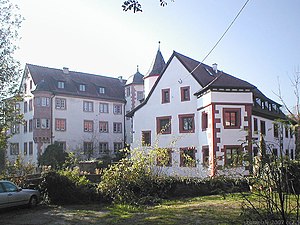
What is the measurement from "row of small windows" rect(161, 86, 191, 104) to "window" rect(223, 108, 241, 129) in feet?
16.0

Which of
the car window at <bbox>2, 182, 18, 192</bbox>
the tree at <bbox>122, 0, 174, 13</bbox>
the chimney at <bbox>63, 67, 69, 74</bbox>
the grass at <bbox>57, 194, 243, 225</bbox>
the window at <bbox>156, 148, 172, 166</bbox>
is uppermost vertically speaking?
the chimney at <bbox>63, 67, 69, 74</bbox>

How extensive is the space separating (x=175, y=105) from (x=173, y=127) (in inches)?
81.2

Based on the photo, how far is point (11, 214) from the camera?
46.2ft

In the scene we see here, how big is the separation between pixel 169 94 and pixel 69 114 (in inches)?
786

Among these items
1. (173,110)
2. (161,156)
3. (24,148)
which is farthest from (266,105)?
(24,148)

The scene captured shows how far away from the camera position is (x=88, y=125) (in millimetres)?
50781

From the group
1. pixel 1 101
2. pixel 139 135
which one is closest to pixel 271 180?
pixel 1 101

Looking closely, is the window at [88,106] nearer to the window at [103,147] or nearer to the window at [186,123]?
the window at [103,147]

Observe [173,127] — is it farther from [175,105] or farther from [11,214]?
[11,214]

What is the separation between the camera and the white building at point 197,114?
28.0 metres

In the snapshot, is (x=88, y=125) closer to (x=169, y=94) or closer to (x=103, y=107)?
(x=103, y=107)

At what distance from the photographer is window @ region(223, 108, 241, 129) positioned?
28.2 meters

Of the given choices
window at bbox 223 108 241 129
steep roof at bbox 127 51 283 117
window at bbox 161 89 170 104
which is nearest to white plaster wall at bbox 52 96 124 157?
steep roof at bbox 127 51 283 117

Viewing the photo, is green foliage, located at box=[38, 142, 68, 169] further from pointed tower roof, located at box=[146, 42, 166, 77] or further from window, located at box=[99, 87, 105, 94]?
pointed tower roof, located at box=[146, 42, 166, 77]
